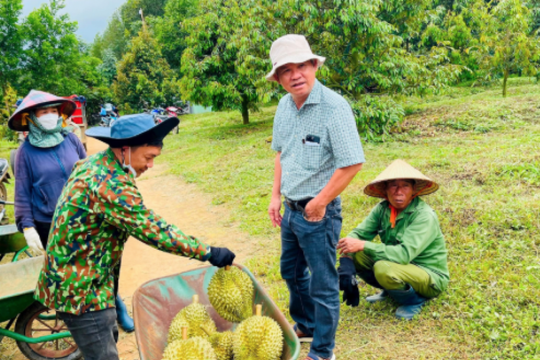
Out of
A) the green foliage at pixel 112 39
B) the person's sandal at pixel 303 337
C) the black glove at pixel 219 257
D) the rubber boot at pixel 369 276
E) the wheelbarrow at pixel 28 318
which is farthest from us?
the green foliage at pixel 112 39

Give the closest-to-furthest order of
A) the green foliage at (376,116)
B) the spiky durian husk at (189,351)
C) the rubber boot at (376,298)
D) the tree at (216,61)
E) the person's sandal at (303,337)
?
1. the spiky durian husk at (189,351)
2. the person's sandal at (303,337)
3. the rubber boot at (376,298)
4. the green foliage at (376,116)
5. the tree at (216,61)

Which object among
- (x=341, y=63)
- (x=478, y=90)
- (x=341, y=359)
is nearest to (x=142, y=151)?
(x=341, y=359)

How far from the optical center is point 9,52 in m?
22.9

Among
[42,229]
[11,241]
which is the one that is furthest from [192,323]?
[11,241]

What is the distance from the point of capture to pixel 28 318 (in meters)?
3.13


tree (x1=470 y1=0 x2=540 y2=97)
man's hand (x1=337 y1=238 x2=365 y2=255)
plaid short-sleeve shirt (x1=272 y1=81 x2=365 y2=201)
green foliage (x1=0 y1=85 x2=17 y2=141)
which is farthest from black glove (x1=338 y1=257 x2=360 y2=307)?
green foliage (x1=0 y1=85 x2=17 y2=141)

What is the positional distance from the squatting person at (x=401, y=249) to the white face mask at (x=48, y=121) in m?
2.52

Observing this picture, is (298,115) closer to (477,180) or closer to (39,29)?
(477,180)

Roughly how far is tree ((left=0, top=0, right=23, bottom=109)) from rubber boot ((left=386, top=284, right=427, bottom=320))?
81.7 ft

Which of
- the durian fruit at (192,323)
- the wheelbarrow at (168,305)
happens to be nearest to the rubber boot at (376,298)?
the wheelbarrow at (168,305)

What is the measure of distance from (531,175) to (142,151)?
5209 millimetres

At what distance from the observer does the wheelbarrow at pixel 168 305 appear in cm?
242

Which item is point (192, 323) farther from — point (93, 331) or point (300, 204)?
point (300, 204)

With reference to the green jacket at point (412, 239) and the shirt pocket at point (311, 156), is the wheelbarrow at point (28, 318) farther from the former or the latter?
the green jacket at point (412, 239)
